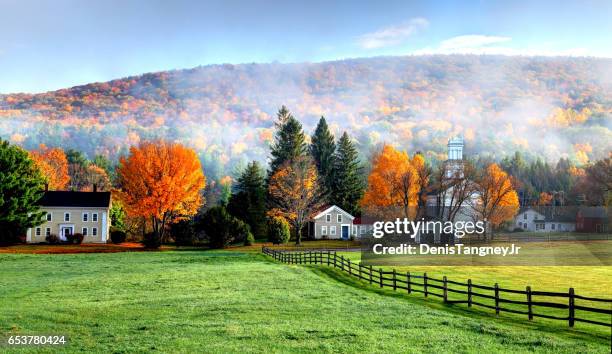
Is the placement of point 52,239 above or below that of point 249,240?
below

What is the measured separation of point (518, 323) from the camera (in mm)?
21969

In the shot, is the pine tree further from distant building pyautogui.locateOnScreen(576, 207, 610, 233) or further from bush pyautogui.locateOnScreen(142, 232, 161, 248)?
distant building pyautogui.locateOnScreen(576, 207, 610, 233)

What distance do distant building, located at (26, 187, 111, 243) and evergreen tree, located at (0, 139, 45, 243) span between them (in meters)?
8.81

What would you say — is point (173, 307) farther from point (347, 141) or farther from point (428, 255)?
point (347, 141)

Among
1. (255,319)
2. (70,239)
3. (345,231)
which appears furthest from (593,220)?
(255,319)

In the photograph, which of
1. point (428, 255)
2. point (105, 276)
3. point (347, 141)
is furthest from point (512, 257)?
point (347, 141)

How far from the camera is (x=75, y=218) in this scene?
87438 mm

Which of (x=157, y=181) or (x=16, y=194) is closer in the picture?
(x=16, y=194)

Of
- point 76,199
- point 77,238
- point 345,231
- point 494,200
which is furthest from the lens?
point 345,231

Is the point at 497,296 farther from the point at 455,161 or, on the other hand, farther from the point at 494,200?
the point at 455,161

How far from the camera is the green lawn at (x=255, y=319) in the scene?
59.3 ft

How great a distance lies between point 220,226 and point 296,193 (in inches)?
577

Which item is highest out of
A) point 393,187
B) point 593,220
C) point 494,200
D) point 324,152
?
point 324,152

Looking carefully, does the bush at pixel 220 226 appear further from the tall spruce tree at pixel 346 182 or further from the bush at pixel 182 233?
the tall spruce tree at pixel 346 182
